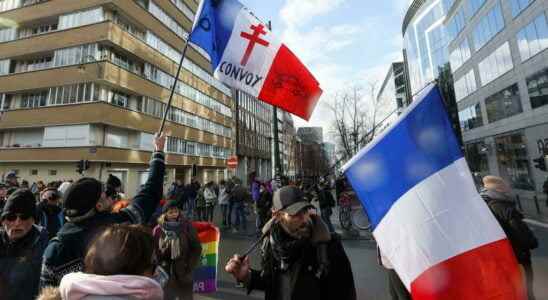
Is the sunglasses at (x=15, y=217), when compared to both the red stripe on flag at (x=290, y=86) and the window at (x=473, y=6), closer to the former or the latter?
the red stripe on flag at (x=290, y=86)

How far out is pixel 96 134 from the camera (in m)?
21.8

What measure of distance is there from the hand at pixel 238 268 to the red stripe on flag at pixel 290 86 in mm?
3455

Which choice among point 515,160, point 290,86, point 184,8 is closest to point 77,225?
point 290,86

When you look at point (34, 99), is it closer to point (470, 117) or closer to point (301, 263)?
point (301, 263)

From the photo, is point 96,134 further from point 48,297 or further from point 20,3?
point 48,297

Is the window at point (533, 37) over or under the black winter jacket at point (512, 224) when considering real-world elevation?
over

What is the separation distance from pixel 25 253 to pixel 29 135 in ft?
90.6

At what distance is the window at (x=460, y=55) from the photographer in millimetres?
30705

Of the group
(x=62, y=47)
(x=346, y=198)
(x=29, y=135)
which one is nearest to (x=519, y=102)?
(x=346, y=198)

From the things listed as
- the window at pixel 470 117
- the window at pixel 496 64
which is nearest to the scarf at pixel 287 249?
the window at pixel 496 64

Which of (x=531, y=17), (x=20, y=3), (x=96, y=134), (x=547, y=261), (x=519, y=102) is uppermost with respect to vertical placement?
(x=20, y=3)

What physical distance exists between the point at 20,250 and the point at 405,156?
2977 millimetres

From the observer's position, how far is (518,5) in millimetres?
21547

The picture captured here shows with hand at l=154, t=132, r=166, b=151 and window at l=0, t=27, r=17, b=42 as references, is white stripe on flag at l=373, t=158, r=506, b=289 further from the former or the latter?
window at l=0, t=27, r=17, b=42
